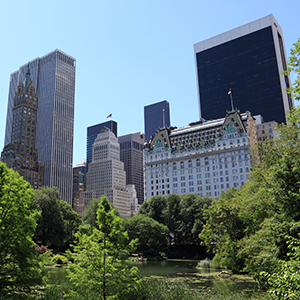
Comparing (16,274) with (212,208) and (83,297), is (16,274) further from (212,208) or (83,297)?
(212,208)

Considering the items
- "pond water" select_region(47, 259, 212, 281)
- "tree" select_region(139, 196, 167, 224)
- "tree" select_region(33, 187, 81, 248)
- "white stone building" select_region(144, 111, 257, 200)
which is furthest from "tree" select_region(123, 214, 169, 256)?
"white stone building" select_region(144, 111, 257, 200)

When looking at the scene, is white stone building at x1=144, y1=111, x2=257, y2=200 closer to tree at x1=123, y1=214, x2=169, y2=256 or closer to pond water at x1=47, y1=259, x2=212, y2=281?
tree at x1=123, y1=214, x2=169, y2=256

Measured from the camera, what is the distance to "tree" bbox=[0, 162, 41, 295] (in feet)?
73.0

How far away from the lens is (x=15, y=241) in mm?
22609

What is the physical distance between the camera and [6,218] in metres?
23.0

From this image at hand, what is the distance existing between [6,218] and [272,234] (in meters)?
20.6

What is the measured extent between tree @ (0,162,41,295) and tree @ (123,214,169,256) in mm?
71893

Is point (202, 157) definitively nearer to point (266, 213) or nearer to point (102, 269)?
point (266, 213)

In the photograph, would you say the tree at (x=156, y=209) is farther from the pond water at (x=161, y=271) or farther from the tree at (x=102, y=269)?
the tree at (x=102, y=269)

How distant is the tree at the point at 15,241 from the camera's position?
73.0 feet

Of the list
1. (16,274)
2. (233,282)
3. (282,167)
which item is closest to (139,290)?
(16,274)

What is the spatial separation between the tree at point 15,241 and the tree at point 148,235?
71.9 m

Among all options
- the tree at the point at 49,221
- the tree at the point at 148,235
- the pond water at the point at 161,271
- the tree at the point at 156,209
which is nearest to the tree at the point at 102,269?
the pond water at the point at 161,271

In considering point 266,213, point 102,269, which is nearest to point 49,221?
point 266,213
